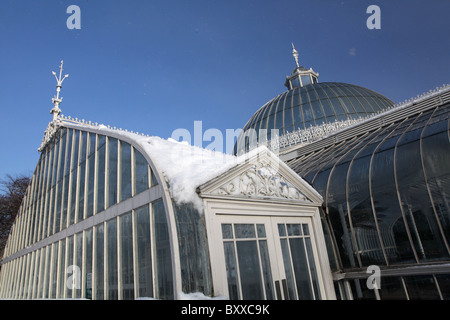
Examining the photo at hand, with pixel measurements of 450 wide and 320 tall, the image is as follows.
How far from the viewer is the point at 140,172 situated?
7.27 metres

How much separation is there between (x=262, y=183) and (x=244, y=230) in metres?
1.35

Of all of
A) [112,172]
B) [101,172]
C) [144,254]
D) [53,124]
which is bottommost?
[144,254]

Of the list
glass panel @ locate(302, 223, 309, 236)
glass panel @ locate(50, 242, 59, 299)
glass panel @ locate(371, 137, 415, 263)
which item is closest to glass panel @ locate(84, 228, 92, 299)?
glass panel @ locate(50, 242, 59, 299)

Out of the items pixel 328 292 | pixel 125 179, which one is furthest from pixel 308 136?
pixel 125 179

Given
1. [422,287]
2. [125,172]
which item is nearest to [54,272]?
[125,172]

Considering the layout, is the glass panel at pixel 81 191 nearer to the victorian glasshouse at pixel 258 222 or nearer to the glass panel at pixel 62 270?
the victorian glasshouse at pixel 258 222

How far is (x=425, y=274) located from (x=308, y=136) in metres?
12.0

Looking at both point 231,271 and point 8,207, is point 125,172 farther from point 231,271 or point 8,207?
point 8,207

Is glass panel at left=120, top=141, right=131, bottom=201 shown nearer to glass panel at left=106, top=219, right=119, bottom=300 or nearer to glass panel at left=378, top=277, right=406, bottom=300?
glass panel at left=106, top=219, right=119, bottom=300

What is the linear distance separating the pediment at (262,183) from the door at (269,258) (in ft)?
1.91

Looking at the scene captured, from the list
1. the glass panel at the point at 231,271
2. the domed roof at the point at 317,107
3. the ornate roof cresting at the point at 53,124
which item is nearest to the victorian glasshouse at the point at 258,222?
the glass panel at the point at 231,271

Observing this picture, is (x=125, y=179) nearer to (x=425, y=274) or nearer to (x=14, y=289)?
(x=425, y=274)

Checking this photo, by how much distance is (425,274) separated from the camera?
6.52m

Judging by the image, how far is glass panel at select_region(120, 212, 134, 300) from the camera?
691cm
